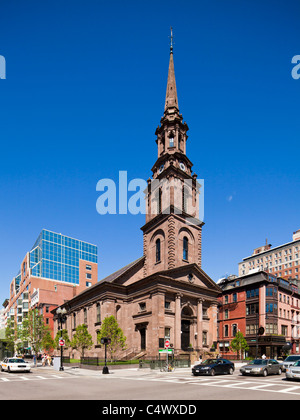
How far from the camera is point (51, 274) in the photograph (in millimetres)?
100562

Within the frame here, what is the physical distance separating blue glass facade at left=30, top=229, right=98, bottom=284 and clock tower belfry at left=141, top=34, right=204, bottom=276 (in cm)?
5754

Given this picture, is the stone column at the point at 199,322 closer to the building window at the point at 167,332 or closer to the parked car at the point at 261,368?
the building window at the point at 167,332

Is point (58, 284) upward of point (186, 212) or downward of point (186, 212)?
downward

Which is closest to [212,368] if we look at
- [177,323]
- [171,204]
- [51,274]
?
[177,323]

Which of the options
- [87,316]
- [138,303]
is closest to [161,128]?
[138,303]

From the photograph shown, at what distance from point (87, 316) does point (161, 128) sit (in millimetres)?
32316

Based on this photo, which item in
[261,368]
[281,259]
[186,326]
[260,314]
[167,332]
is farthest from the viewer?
[281,259]

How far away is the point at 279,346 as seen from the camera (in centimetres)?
5791

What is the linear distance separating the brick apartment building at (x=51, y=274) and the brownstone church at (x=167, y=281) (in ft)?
117

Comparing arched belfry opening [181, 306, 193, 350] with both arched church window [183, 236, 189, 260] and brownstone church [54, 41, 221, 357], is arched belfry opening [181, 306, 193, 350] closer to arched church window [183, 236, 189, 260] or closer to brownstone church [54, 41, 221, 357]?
brownstone church [54, 41, 221, 357]

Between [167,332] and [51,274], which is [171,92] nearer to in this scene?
[167,332]

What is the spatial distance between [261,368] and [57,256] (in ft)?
293

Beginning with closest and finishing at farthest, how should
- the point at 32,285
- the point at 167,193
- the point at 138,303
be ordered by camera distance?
1. the point at 138,303
2. the point at 167,193
3. the point at 32,285
